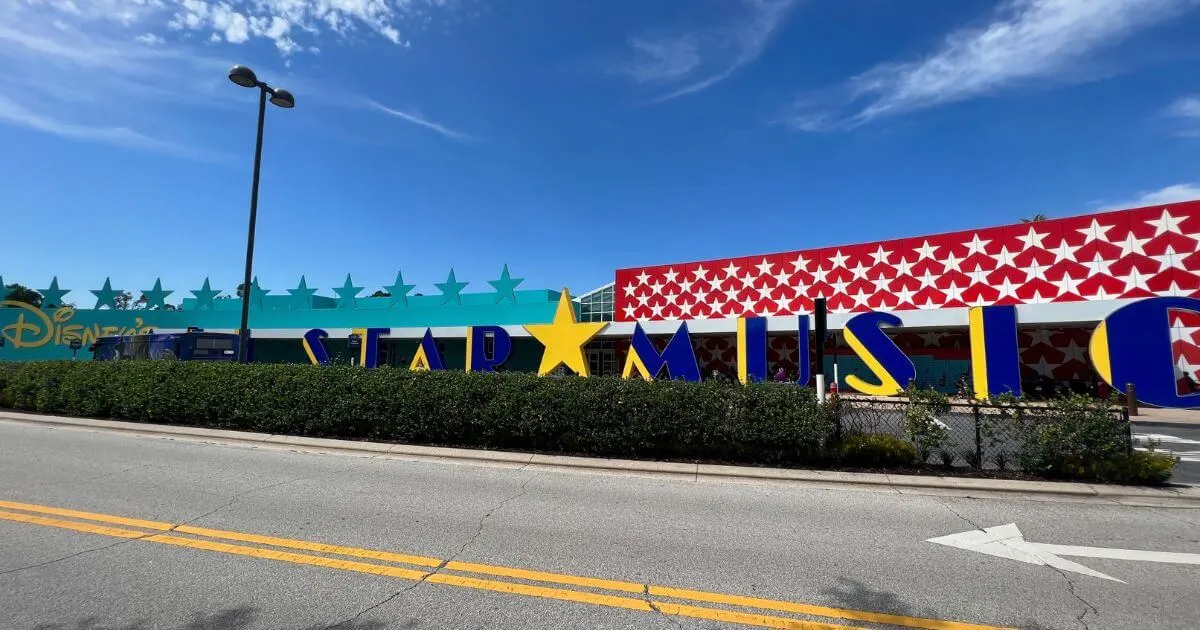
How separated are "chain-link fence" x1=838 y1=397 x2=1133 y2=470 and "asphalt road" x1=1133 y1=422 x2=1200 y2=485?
5.21 feet

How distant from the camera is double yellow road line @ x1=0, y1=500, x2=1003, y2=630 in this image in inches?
149

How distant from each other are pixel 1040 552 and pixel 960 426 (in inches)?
167

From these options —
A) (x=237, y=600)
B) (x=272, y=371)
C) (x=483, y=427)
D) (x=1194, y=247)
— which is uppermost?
(x=1194, y=247)

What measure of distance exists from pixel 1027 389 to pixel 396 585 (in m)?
27.7

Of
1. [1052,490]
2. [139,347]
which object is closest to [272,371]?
[1052,490]

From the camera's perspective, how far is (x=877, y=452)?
8.62m

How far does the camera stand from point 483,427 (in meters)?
9.93

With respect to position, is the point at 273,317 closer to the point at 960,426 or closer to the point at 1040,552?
the point at 960,426

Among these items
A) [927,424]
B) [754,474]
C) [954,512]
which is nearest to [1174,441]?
[927,424]

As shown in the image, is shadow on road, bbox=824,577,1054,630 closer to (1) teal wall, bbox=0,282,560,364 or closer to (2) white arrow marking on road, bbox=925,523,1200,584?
(2) white arrow marking on road, bbox=925,523,1200,584

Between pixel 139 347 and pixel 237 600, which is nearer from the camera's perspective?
pixel 237 600

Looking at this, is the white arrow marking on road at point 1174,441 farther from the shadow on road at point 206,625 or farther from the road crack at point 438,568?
the shadow on road at point 206,625

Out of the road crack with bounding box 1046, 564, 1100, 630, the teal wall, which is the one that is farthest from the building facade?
the road crack with bounding box 1046, 564, 1100, 630

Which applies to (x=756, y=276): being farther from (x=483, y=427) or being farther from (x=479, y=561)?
(x=479, y=561)
